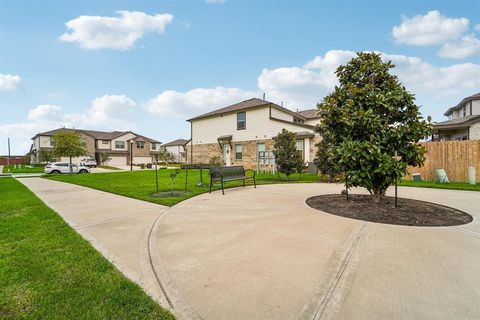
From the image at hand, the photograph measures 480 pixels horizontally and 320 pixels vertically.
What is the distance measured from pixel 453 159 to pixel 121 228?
15150 mm

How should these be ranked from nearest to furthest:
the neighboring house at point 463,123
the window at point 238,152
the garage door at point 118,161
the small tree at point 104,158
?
the neighboring house at point 463,123
the window at point 238,152
the small tree at point 104,158
the garage door at point 118,161

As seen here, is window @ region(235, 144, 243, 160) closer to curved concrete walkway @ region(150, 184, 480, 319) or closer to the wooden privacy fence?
the wooden privacy fence

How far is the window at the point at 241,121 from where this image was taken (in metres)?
22.1

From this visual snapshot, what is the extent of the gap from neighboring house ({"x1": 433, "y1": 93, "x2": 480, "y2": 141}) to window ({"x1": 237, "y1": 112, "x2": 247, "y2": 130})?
14.0m

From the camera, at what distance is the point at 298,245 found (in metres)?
3.57

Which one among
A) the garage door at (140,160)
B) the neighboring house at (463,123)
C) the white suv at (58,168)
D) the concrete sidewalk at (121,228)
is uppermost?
the neighboring house at (463,123)

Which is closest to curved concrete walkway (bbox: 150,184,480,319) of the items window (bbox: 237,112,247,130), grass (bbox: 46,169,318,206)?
grass (bbox: 46,169,318,206)

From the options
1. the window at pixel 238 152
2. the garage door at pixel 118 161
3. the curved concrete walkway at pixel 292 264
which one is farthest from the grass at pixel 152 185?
the garage door at pixel 118 161

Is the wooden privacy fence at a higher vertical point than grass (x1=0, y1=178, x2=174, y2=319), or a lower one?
higher

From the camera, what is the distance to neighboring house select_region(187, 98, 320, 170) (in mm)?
18984

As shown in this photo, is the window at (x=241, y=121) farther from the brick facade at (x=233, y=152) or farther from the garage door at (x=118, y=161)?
the garage door at (x=118, y=161)

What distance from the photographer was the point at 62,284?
2.53m

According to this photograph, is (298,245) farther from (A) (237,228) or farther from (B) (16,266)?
(B) (16,266)

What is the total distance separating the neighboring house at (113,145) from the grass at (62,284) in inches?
1784
